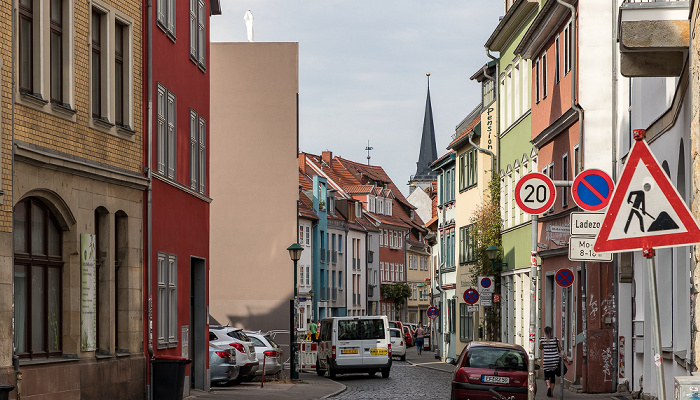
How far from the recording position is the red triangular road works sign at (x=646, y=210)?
7.60m

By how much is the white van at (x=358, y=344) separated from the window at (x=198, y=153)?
9108 mm

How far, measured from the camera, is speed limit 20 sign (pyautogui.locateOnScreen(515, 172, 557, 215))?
16.2 metres

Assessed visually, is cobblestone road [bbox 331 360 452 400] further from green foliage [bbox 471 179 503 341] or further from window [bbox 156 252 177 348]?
window [bbox 156 252 177 348]

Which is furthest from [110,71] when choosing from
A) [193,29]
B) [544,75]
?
[544,75]

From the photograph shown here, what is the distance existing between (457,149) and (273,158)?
11.5 m

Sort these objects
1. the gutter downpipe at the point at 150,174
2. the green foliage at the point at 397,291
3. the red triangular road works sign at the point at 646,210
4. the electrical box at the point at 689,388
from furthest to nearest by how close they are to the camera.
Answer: the green foliage at the point at 397,291, the gutter downpipe at the point at 150,174, the red triangular road works sign at the point at 646,210, the electrical box at the point at 689,388

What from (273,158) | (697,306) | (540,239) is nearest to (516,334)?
(540,239)

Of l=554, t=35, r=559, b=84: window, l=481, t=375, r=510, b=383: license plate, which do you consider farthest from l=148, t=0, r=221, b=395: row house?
l=554, t=35, r=559, b=84: window

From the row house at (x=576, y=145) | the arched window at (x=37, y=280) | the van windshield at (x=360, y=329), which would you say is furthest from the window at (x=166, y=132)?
the van windshield at (x=360, y=329)

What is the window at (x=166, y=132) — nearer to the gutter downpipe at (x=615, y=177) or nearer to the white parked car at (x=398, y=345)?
the gutter downpipe at (x=615, y=177)

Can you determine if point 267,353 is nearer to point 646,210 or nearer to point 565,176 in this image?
point 565,176

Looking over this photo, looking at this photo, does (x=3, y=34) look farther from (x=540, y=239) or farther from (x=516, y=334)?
(x=516, y=334)

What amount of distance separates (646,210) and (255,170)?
1511 inches

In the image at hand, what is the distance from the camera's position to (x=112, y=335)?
802 inches
